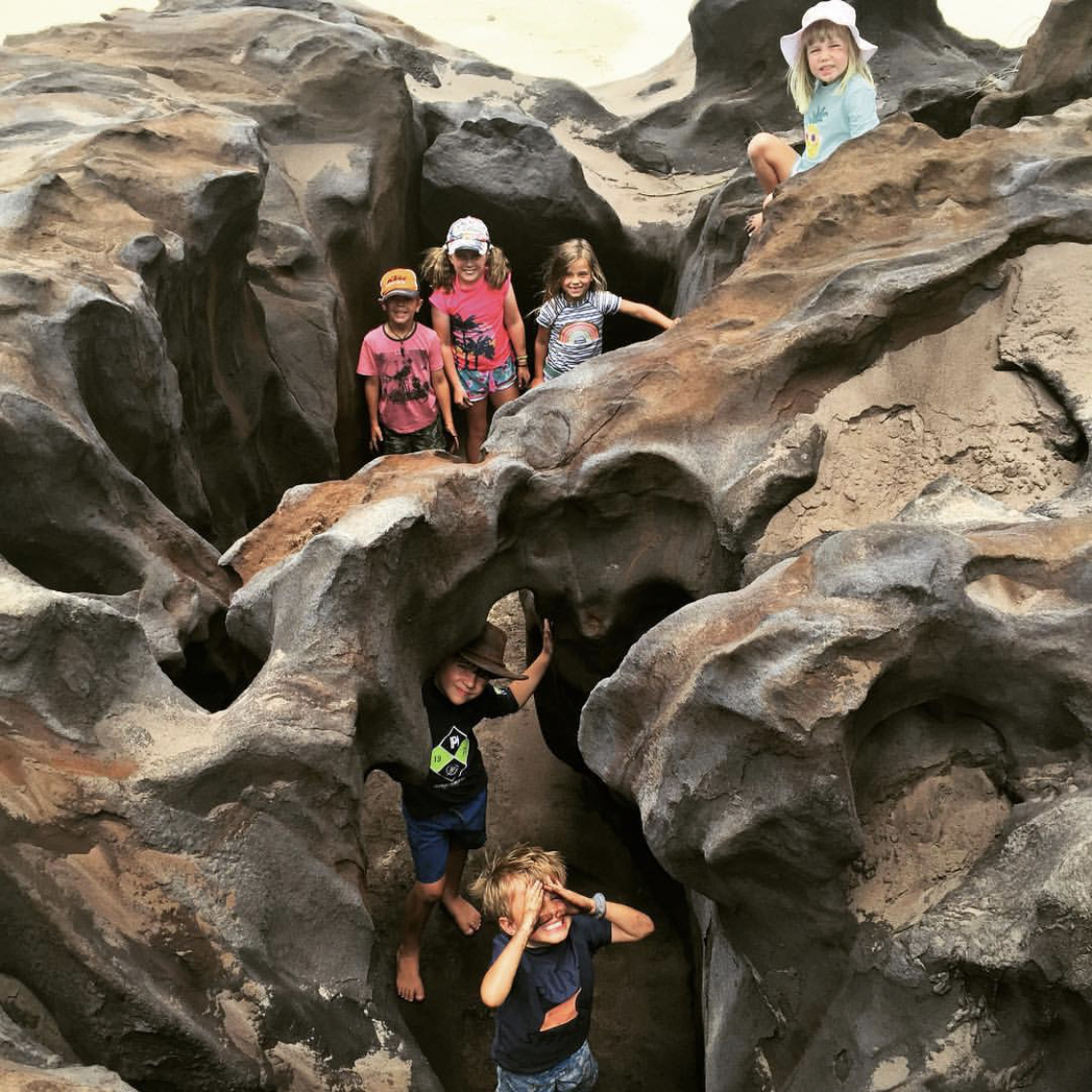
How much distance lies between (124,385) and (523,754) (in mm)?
1915

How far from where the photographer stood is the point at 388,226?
19.1ft

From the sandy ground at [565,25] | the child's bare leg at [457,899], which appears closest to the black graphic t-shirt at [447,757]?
the child's bare leg at [457,899]

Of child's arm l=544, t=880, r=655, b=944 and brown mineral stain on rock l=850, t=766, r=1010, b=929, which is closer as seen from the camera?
brown mineral stain on rock l=850, t=766, r=1010, b=929

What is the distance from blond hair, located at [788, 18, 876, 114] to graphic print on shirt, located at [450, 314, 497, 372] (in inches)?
66.8

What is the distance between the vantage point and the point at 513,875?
2.42m

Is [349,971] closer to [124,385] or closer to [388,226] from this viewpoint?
[124,385]

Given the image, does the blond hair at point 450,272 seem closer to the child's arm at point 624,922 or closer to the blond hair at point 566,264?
the blond hair at point 566,264

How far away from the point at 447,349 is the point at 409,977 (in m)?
2.66

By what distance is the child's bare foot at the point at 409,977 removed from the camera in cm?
330

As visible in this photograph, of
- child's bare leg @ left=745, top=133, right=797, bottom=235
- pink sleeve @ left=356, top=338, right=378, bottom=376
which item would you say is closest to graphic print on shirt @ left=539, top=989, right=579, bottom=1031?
child's bare leg @ left=745, top=133, right=797, bottom=235

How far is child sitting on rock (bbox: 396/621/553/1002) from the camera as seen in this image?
3.06 meters

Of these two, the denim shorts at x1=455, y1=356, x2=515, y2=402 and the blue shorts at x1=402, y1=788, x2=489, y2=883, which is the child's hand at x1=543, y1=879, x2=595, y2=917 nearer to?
the blue shorts at x1=402, y1=788, x2=489, y2=883

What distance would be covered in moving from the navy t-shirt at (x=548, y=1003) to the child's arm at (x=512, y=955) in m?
0.06

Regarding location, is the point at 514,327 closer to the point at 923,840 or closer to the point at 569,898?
the point at 569,898
